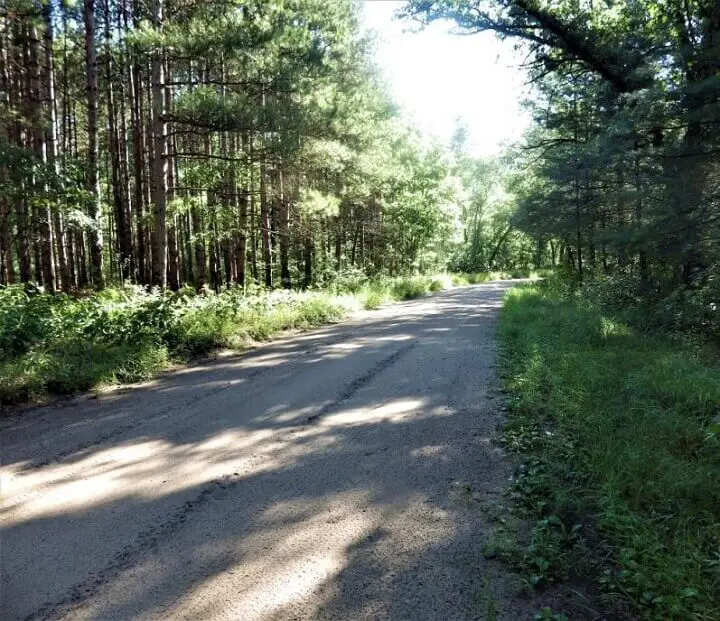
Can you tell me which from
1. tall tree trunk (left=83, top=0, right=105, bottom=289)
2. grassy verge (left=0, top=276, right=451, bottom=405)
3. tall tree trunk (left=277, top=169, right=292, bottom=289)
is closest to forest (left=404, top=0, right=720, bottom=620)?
grassy verge (left=0, top=276, right=451, bottom=405)

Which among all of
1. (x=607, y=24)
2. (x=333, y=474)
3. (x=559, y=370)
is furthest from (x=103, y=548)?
(x=607, y=24)

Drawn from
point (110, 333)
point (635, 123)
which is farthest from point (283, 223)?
point (635, 123)

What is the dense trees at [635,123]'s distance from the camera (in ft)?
26.8

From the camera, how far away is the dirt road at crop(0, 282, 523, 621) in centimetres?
245

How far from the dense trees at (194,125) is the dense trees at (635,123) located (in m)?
4.32

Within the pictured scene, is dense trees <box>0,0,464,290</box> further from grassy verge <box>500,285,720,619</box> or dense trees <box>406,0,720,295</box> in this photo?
grassy verge <box>500,285,720,619</box>

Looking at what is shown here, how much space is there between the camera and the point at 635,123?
9.30 metres

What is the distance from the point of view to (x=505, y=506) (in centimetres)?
328

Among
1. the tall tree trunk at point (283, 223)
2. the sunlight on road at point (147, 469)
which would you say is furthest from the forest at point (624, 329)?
the tall tree trunk at point (283, 223)

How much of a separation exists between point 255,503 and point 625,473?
275 centimetres

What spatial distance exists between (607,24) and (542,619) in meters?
14.2

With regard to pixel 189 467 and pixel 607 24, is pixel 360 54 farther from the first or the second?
pixel 189 467

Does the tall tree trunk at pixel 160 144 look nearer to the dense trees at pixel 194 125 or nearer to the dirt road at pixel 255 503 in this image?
the dense trees at pixel 194 125

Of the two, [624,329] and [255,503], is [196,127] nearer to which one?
[255,503]
